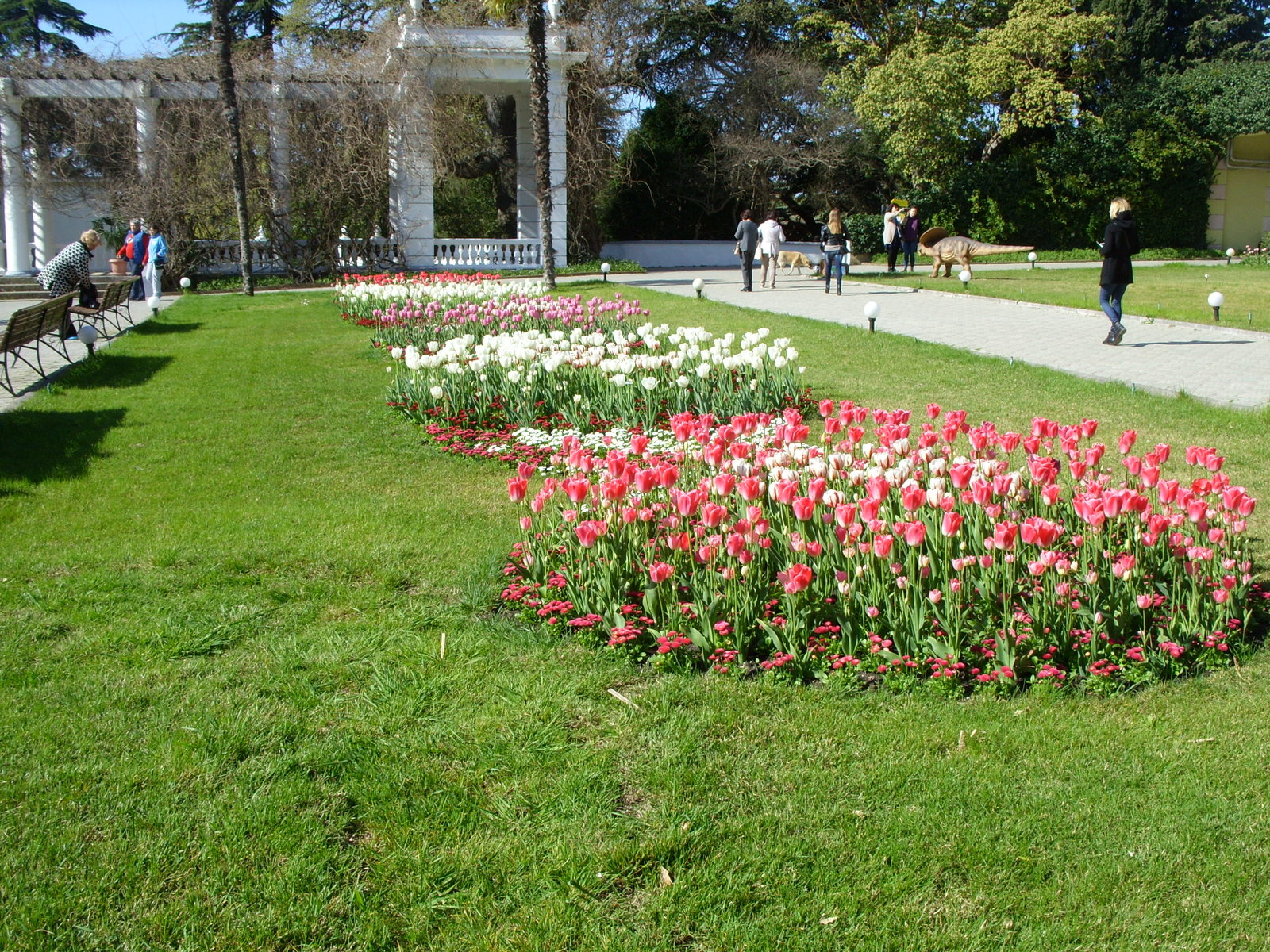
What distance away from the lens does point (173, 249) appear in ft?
79.7

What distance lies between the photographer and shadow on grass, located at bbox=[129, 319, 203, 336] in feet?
50.1

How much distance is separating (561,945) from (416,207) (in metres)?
25.3

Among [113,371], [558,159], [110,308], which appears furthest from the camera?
[558,159]

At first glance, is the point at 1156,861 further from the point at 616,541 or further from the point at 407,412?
the point at 407,412

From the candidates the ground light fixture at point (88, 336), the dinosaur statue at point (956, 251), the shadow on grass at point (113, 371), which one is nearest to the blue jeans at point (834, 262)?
the dinosaur statue at point (956, 251)

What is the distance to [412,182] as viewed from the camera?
85.3ft

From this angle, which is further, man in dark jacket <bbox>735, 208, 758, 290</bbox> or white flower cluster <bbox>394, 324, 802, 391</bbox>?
man in dark jacket <bbox>735, 208, 758, 290</bbox>

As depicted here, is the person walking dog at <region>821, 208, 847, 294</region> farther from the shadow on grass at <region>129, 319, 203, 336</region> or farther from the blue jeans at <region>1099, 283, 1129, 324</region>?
the shadow on grass at <region>129, 319, 203, 336</region>

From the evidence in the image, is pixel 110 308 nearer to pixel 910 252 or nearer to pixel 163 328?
pixel 163 328

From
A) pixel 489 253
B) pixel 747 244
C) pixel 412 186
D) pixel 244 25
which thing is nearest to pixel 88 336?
pixel 747 244

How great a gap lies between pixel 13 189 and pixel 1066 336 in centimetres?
2320

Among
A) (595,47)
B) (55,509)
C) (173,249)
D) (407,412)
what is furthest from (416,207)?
(55,509)

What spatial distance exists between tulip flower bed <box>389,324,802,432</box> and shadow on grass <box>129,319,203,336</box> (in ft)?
26.6

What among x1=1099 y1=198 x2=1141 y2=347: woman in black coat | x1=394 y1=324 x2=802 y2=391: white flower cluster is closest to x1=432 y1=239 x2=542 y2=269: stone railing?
x1=1099 y1=198 x2=1141 y2=347: woman in black coat
